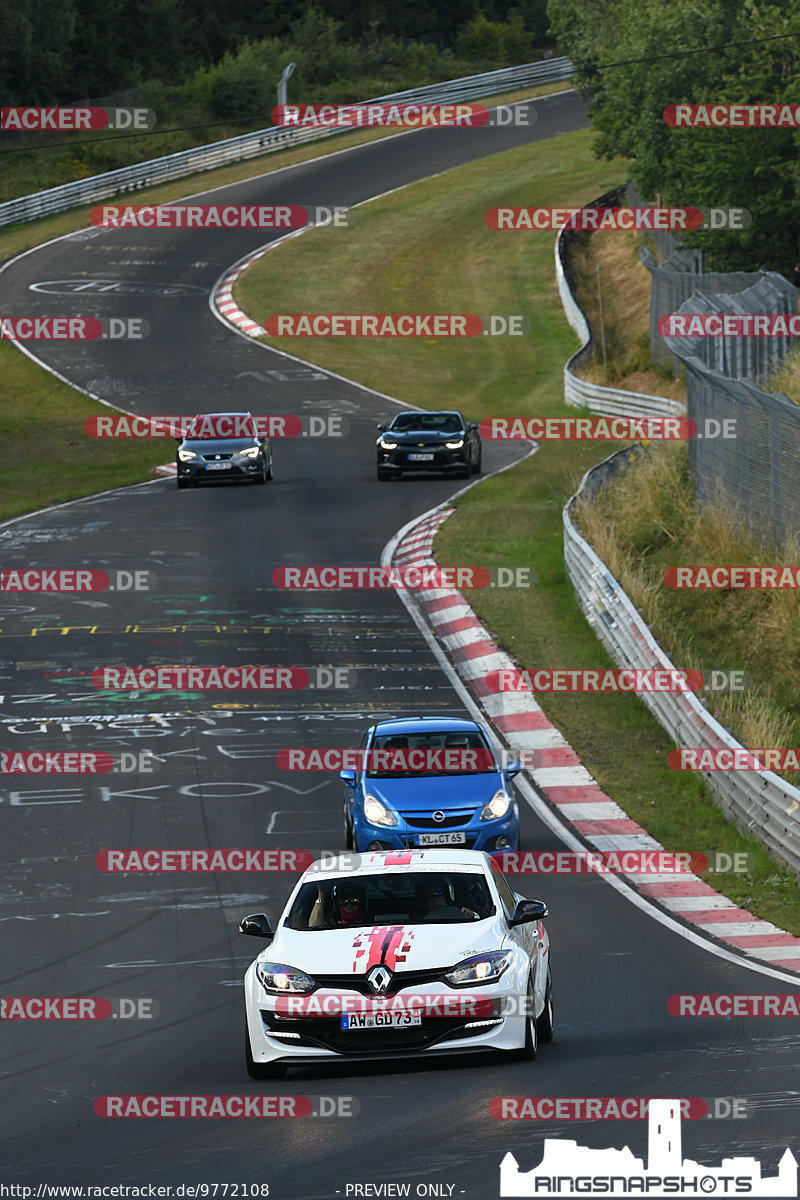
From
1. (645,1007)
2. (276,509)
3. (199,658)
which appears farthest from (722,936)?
(276,509)

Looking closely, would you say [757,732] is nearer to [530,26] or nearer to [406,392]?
[406,392]

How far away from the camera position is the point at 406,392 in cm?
5081

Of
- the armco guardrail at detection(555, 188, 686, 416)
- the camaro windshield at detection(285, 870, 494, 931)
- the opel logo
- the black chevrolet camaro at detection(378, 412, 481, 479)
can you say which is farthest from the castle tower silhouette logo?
the armco guardrail at detection(555, 188, 686, 416)

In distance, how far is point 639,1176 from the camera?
7938 millimetres

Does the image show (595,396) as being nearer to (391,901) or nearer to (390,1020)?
Answer: (391,901)

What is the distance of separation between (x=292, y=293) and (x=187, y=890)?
48.6 m
